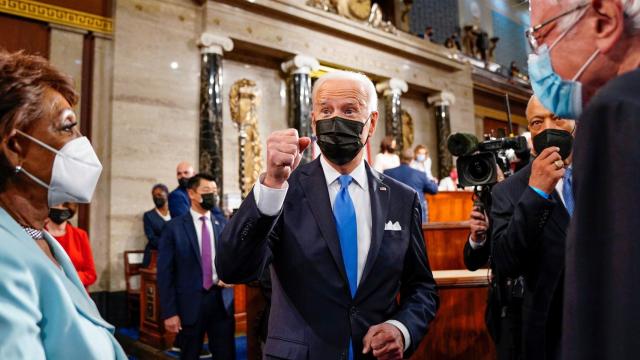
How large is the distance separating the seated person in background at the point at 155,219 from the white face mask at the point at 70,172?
4.95 metres

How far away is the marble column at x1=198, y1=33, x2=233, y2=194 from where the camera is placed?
8.18 meters

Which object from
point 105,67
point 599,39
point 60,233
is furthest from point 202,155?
point 599,39

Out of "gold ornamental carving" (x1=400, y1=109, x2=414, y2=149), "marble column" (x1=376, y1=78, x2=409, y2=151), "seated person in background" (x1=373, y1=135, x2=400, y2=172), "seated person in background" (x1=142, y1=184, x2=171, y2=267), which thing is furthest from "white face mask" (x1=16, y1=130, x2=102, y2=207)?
"gold ornamental carving" (x1=400, y1=109, x2=414, y2=149)

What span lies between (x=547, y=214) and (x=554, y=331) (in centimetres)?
45

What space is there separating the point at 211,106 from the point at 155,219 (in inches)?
94.5

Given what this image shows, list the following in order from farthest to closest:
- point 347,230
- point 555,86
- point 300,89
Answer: point 300,89
point 347,230
point 555,86

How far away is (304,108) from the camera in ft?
31.3

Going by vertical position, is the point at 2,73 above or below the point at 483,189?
above

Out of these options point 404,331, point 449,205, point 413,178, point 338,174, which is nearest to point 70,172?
point 338,174

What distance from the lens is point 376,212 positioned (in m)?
1.93

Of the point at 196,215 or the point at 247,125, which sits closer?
the point at 196,215

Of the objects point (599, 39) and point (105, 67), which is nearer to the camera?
point (599, 39)

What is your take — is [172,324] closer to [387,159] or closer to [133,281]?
[133,281]

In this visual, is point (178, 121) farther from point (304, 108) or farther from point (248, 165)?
point (304, 108)
